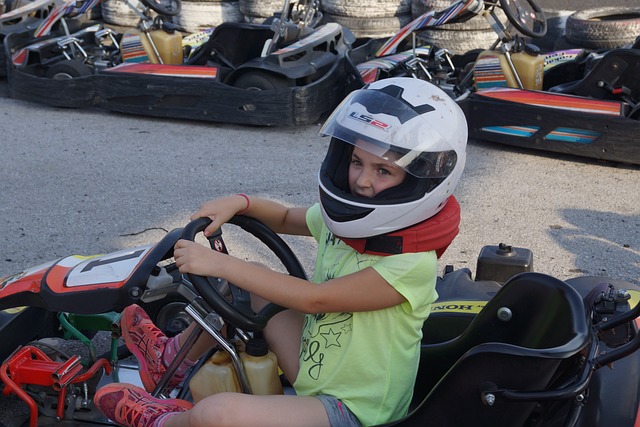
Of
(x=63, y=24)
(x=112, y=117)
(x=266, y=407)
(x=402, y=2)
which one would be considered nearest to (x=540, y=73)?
(x=402, y=2)

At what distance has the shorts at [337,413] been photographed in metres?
1.67

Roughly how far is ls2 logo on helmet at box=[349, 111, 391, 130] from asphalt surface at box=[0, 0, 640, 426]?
1.60 metres

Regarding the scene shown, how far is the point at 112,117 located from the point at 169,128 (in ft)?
1.51

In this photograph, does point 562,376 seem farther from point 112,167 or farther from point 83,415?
point 112,167

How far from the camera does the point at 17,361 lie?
2.07 meters

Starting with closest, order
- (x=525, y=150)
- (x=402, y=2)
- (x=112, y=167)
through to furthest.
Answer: (x=112, y=167)
(x=525, y=150)
(x=402, y=2)

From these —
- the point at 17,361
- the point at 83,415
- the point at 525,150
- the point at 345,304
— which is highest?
the point at 345,304

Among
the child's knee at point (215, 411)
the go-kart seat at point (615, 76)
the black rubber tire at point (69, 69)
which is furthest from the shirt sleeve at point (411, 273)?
the black rubber tire at point (69, 69)

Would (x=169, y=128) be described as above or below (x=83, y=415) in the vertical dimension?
below

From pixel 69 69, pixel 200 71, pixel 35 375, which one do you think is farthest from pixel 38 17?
pixel 35 375

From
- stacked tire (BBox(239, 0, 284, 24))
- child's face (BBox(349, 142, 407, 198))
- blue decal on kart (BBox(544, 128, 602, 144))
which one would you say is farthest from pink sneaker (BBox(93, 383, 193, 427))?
stacked tire (BBox(239, 0, 284, 24))

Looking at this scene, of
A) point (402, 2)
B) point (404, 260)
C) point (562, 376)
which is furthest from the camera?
point (402, 2)

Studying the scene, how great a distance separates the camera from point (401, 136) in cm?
167

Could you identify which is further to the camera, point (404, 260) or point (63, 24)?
point (63, 24)
